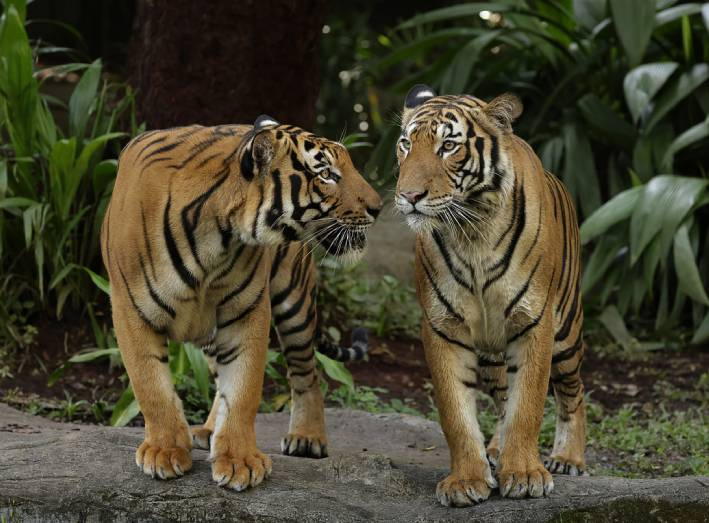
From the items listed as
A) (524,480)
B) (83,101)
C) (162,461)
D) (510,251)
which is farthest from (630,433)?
(83,101)

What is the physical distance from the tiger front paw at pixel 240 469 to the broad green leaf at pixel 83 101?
10.2ft

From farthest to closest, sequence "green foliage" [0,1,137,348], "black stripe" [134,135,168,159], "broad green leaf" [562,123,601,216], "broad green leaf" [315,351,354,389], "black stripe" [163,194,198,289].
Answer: "broad green leaf" [562,123,601,216], "green foliage" [0,1,137,348], "broad green leaf" [315,351,354,389], "black stripe" [134,135,168,159], "black stripe" [163,194,198,289]

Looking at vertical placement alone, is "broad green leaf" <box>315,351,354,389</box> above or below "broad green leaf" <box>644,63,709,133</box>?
below

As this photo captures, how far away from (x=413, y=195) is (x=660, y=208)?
13.2 ft

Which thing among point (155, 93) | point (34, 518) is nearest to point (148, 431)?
point (34, 518)

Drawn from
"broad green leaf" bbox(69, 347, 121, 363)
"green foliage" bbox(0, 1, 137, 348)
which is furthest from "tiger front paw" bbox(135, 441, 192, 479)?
"green foliage" bbox(0, 1, 137, 348)

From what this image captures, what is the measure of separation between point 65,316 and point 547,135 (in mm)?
3930

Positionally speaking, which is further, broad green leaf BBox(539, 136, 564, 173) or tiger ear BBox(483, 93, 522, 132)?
broad green leaf BBox(539, 136, 564, 173)

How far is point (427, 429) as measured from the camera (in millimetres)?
5590

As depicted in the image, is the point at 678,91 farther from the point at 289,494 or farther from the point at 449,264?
the point at 289,494

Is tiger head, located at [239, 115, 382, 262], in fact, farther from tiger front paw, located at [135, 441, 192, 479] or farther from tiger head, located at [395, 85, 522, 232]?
tiger front paw, located at [135, 441, 192, 479]

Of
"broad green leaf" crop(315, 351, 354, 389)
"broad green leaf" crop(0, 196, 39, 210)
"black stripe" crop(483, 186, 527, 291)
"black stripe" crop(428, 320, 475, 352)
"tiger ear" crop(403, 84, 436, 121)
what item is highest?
"tiger ear" crop(403, 84, 436, 121)

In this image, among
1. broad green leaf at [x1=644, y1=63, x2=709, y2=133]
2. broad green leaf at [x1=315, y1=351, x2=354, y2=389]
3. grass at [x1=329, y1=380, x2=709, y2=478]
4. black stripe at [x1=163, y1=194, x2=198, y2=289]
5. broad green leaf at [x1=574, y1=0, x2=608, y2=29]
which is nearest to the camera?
black stripe at [x1=163, y1=194, x2=198, y2=289]

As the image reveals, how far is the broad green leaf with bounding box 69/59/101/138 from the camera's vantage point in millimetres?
6457
